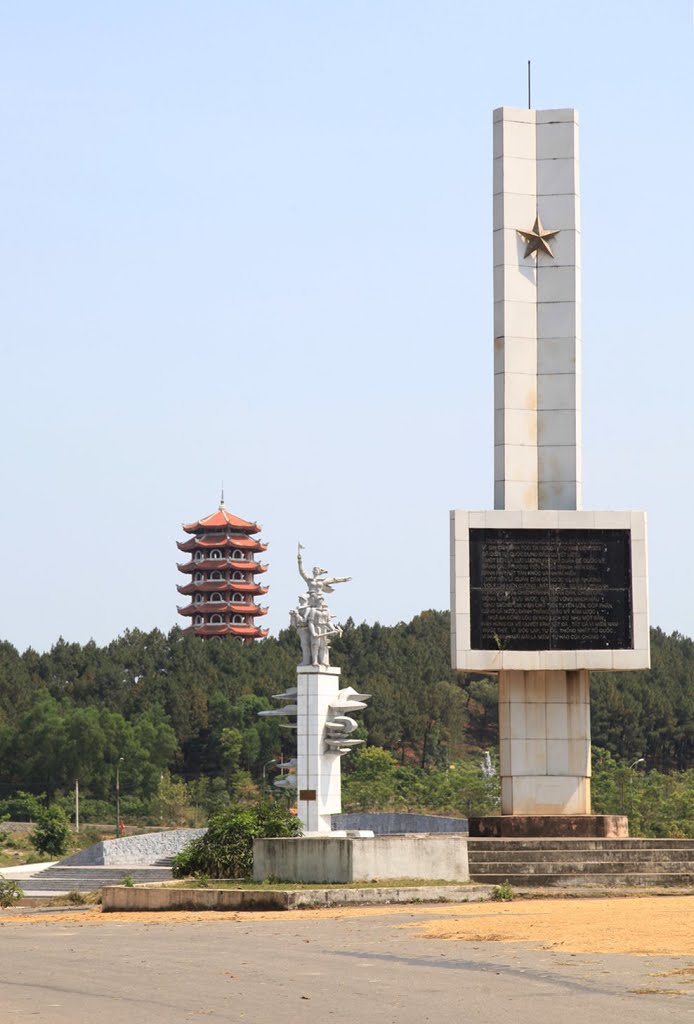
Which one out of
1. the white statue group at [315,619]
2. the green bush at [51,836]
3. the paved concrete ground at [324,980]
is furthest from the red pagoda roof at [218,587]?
the paved concrete ground at [324,980]

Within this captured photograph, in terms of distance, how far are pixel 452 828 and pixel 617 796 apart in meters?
9.51

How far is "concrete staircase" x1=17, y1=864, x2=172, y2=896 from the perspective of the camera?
4000cm

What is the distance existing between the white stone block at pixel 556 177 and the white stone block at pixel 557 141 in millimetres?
102

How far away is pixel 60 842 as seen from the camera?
59188 mm

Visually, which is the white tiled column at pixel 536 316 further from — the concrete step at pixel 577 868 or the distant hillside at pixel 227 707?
the distant hillside at pixel 227 707

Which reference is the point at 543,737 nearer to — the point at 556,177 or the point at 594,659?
the point at 594,659

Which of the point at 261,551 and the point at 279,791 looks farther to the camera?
the point at 261,551

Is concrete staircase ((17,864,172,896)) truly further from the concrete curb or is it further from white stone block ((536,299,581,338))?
the concrete curb

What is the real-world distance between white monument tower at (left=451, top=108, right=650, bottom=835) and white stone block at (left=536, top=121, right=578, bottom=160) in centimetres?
2

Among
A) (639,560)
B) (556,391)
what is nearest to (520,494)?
(556,391)

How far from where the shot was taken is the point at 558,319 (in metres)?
26.8

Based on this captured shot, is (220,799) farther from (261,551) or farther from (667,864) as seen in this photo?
(667,864)

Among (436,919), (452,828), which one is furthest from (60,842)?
(436,919)

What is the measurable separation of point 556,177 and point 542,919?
50.2ft
